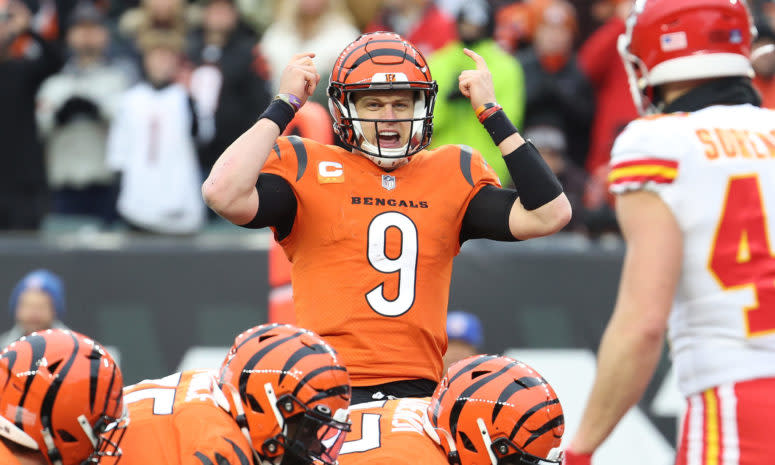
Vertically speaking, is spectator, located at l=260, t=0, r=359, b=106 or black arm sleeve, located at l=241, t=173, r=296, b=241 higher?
spectator, located at l=260, t=0, r=359, b=106

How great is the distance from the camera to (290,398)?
353 centimetres

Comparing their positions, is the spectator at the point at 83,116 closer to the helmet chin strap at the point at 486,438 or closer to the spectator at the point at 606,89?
the spectator at the point at 606,89

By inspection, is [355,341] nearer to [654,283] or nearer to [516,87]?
[654,283]

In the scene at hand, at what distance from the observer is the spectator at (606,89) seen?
358 inches

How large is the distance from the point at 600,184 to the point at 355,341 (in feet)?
15.8

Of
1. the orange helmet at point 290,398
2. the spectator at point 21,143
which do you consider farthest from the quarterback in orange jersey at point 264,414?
the spectator at point 21,143

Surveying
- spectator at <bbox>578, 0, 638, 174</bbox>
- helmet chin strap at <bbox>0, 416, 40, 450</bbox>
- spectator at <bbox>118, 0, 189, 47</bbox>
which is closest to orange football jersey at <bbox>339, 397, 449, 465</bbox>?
helmet chin strap at <bbox>0, 416, 40, 450</bbox>

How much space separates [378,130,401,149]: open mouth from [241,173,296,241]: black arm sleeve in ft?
1.21

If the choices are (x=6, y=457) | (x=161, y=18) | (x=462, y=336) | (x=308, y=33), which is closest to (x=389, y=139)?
(x=6, y=457)

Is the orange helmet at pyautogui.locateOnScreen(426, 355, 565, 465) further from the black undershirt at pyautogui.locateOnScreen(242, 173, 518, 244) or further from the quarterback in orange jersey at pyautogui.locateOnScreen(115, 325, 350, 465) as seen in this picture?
the black undershirt at pyautogui.locateOnScreen(242, 173, 518, 244)

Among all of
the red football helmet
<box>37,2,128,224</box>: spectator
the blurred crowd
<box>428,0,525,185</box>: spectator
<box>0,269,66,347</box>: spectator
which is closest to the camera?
the red football helmet

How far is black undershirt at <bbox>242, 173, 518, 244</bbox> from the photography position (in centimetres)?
441

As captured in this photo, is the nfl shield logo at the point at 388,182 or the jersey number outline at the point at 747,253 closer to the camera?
the jersey number outline at the point at 747,253

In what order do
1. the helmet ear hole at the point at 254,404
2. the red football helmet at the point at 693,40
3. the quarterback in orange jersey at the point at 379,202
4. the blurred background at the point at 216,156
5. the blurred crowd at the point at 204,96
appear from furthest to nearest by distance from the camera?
the blurred crowd at the point at 204,96 → the blurred background at the point at 216,156 → the quarterback in orange jersey at the point at 379,202 → the helmet ear hole at the point at 254,404 → the red football helmet at the point at 693,40
